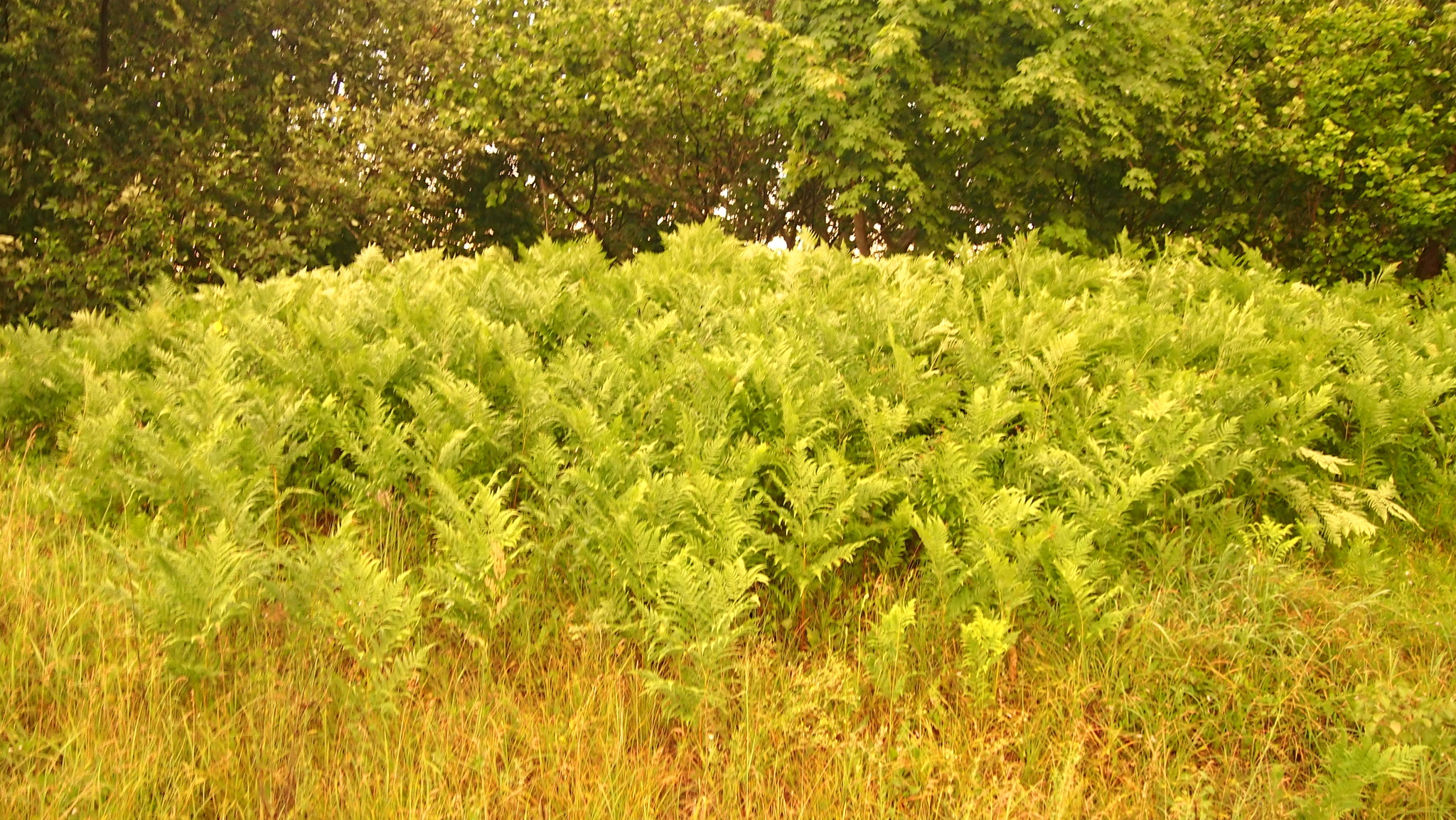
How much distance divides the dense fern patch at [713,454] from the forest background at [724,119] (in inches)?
290

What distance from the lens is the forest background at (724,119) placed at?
40.0 feet

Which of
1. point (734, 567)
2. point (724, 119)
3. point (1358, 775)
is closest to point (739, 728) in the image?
point (734, 567)

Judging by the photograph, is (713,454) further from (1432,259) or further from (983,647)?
(1432,259)

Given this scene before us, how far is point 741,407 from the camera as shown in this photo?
4.38 meters

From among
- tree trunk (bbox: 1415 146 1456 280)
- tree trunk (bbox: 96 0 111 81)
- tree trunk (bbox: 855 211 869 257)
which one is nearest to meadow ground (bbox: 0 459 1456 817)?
tree trunk (bbox: 855 211 869 257)

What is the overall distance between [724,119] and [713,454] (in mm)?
14325

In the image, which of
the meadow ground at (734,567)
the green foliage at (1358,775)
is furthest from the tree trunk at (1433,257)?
the green foliage at (1358,775)

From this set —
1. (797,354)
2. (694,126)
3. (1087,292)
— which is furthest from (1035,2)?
(797,354)

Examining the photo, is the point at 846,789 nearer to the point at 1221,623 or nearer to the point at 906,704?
the point at 906,704

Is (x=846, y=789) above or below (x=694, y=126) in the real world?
Result: below

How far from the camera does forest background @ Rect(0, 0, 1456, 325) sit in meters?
12.2

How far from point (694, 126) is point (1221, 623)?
15.4 meters

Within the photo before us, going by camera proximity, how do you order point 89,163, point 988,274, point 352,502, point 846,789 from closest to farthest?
point 846,789 → point 352,502 → point 988,274 → point 89,163

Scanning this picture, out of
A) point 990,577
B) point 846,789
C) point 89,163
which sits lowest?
point 846,789
